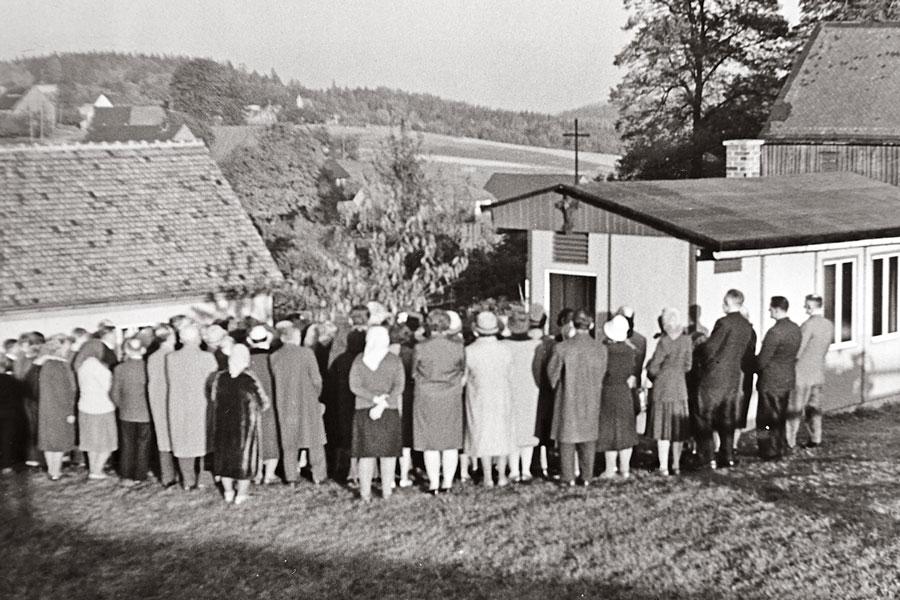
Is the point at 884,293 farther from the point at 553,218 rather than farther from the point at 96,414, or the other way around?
the point at 96,414

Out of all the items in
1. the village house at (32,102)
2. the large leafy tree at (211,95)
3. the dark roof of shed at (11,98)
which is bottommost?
the dark roof of shed at (11,98)

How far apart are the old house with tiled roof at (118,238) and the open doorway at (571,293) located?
10.8 meters

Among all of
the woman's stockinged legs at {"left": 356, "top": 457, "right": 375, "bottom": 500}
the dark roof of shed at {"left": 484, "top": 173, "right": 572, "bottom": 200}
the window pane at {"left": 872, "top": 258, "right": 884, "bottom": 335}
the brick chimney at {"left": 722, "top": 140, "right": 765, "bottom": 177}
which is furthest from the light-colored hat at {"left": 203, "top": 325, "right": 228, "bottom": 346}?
the dark roof of shed at {"left": 484, "top": 173, "right": 572, "bottom": 200}

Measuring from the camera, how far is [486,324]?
11141 millimetres

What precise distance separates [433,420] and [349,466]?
141cm

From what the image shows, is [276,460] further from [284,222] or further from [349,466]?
[284,222]

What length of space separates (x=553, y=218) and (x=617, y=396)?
16.9 feet

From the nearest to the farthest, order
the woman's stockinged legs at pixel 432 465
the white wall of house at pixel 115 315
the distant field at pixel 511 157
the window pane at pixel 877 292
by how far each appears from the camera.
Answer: the woman's stockinged legs at pixel 432 465
the window pane at pixel 877 292
the white wall of house at pixel 115 315
the distant field at pixel 511 157

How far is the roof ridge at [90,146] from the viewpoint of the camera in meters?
28.2

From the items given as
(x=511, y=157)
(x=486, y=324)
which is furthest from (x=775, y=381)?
(x=511, y=157)

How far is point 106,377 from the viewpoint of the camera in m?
12.3

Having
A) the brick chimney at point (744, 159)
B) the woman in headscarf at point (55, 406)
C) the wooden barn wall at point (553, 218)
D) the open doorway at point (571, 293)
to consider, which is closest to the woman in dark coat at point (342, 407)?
the woman in headscarf at point (55, 406)

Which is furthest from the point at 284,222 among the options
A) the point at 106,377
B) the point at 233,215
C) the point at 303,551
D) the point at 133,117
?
the point at 303,551

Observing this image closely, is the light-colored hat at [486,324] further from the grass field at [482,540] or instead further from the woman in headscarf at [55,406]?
the woman in headscarf at [55,406]
